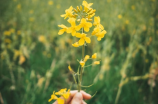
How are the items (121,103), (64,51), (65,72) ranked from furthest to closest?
(64,51) < (65,72) < (121,103)

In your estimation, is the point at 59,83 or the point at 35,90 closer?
the point at 35,90

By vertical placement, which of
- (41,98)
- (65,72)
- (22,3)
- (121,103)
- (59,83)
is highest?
(22,3)

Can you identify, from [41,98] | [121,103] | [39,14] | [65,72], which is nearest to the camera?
[41,98]

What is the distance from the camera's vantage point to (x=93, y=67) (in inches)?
71.6

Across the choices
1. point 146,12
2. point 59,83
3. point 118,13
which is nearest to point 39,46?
point 59,83

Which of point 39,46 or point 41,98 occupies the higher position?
point 39,46

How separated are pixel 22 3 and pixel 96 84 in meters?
2.31

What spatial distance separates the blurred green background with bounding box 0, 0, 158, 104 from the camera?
1.57 m

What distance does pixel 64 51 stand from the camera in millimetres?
2295

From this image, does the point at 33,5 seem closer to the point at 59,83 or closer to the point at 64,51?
the point at 64,51

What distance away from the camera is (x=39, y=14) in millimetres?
2732

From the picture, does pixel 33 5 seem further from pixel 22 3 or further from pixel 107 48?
pixel 107 48

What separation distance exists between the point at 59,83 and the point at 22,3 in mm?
1967

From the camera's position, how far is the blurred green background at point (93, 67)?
5.14 feet
